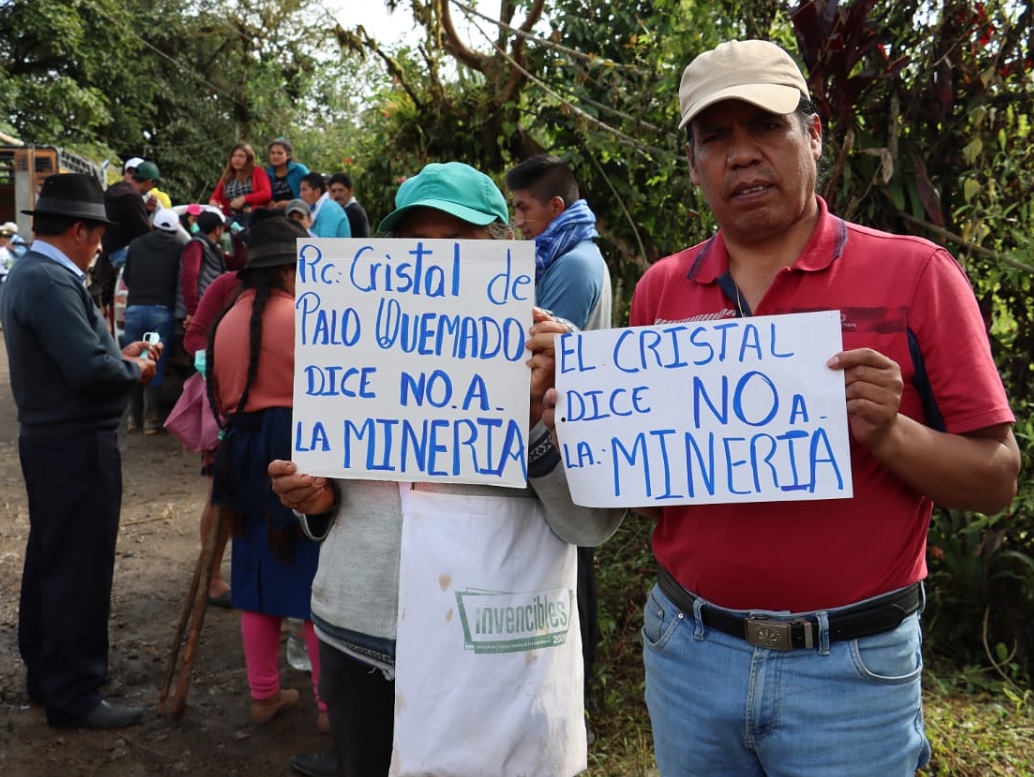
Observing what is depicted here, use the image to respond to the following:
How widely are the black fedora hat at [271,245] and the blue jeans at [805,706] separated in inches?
102

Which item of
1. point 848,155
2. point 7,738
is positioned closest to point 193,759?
point 7,738

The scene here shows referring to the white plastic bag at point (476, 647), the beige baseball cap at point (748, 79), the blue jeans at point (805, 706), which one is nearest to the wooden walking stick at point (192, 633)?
the white plastic bag at point (476, 647)

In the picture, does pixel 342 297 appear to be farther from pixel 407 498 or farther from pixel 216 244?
pixel 216 244

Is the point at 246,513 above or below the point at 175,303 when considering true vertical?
below

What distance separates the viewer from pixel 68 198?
392 centimetres

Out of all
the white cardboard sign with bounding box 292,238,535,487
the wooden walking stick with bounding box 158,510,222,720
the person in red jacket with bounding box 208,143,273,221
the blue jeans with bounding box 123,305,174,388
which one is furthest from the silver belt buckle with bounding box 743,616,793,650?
the person in red jacket with bounding box 208,143,273,221

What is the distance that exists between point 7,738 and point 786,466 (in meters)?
3.67

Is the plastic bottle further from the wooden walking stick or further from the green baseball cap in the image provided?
the green baseball cap

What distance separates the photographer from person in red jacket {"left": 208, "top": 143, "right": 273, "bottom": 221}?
10.1 meters

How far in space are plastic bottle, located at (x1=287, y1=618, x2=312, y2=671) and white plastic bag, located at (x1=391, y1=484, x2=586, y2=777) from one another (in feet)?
8.75

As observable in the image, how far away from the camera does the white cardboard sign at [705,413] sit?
1616mm

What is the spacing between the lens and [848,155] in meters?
3.64

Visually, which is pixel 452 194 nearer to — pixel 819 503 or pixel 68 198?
pixel 819 503

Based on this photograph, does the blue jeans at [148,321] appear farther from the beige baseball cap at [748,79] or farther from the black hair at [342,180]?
the beige baseball cap at [748,79]
